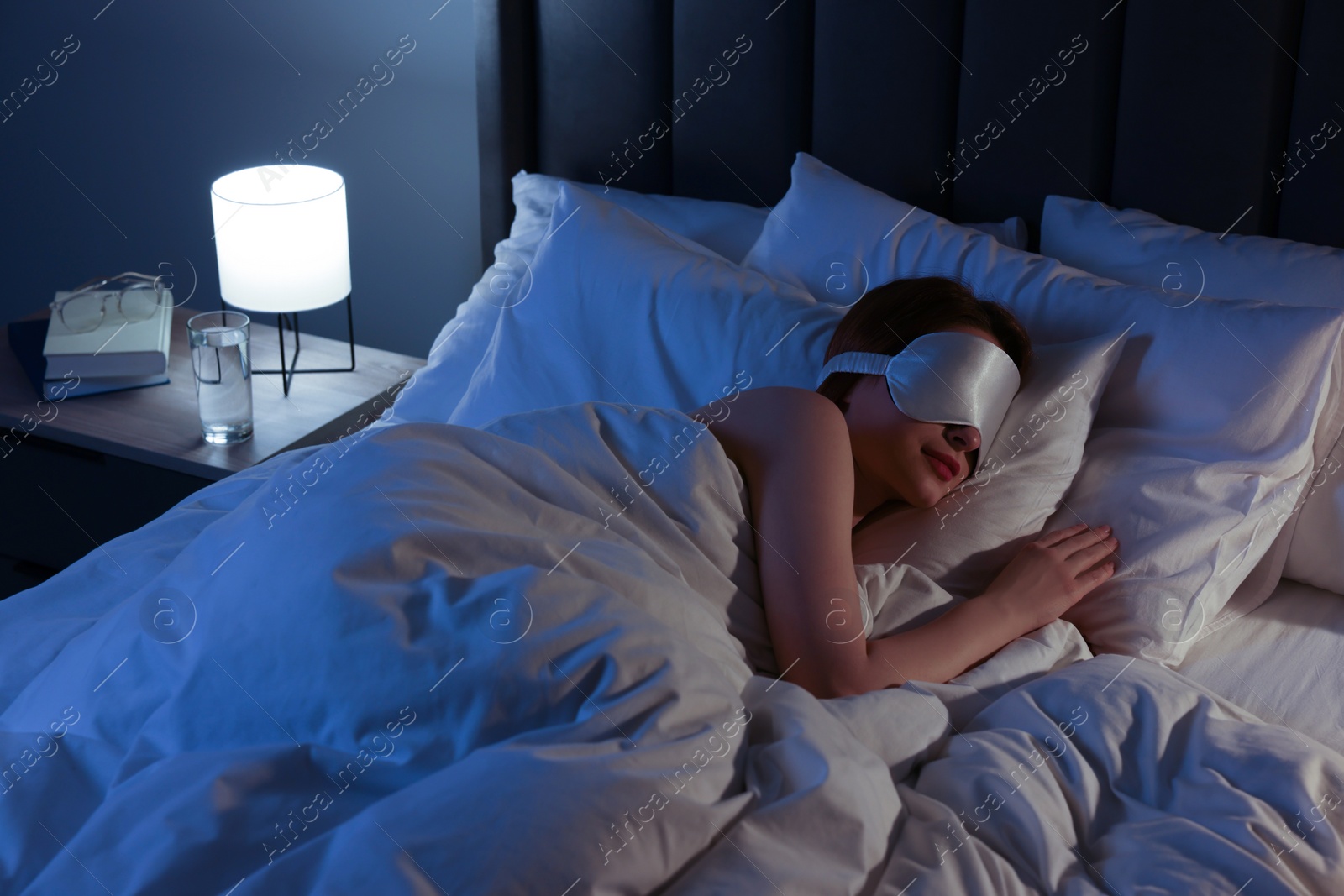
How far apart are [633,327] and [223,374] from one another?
0.68m

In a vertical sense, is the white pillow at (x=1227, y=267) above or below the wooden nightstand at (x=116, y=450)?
above

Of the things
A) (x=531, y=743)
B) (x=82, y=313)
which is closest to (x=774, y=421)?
(x=531, y=743)

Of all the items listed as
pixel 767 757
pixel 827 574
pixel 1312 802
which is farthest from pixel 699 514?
pixel 1312 802

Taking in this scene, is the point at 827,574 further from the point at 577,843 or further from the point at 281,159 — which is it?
the point at 281,159

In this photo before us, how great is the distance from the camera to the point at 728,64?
5.96 feet

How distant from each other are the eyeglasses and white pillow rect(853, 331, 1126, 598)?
1411mm

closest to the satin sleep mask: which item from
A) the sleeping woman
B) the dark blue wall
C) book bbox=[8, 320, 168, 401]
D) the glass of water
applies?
the sleeping woman

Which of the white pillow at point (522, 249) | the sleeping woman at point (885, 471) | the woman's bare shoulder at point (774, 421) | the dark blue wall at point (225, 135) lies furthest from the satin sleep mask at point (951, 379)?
the dark blue wall at point (225, 135)

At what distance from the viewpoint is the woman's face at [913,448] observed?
1342 millimetres

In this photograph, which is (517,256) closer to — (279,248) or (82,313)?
(279,248)

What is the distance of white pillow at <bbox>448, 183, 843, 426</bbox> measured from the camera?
1.50 meters

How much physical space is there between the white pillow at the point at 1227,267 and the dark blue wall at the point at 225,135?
3.90 ft

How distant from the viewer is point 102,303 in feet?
6.68

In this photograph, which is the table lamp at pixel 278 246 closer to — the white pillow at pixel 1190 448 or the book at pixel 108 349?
the book at pixel 108 349
